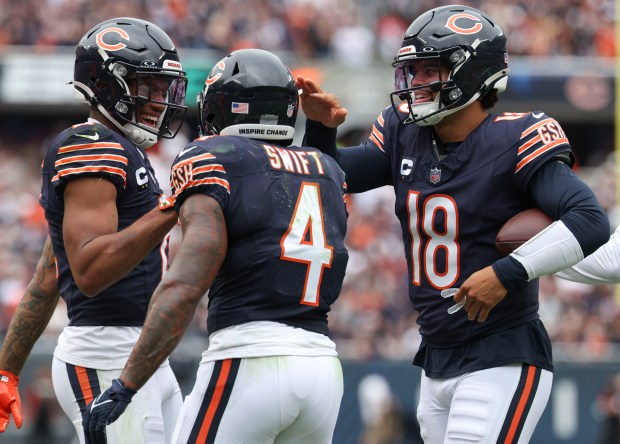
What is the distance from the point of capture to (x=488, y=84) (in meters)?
4.80

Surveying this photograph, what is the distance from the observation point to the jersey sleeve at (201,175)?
3949mm

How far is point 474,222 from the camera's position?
459 centimetres

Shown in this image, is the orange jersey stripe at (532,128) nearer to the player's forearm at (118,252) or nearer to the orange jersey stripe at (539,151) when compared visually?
the orange jersey stripe at (539,151)

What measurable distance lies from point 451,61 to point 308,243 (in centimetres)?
114

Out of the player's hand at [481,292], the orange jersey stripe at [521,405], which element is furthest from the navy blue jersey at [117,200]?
the orange jersey stripe at [521,405]

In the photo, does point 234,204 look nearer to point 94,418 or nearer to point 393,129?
point 94,418

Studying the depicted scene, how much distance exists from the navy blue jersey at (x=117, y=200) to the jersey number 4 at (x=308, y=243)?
0.89 metres

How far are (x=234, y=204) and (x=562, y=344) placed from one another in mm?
8225

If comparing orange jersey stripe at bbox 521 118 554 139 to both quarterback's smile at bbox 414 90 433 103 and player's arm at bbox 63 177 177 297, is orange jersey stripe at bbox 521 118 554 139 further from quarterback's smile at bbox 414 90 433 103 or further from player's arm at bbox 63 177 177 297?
player's arm at bbox 63 177 177 297

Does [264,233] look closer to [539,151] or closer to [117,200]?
[117,200]

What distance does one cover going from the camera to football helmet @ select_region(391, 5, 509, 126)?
471cm

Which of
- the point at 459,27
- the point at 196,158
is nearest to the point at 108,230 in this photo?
the point at 196,158

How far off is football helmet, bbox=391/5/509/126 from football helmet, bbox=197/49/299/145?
600mm

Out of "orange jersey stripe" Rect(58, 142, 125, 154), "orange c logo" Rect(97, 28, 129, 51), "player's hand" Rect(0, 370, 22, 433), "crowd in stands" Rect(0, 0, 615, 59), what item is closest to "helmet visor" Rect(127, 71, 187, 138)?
"orange c logo" Rect(97, 28, 129, 51)
